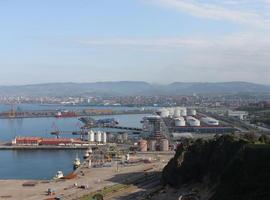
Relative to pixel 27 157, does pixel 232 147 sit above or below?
above

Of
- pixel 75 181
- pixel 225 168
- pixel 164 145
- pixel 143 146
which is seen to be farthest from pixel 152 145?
pixel 225 168

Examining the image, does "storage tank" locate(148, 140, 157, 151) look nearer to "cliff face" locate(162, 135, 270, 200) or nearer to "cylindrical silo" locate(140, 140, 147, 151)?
"cylindrical silo" locate(140, 140, 147, 151)

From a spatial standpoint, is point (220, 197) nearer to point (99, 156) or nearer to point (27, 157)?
point (99, 156)

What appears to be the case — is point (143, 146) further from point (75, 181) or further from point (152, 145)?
point (75, 181)

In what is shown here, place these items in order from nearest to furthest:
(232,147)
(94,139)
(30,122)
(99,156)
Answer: (232,147), (99,156), (94,139), (30,122)

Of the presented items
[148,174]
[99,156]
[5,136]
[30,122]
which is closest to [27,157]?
[99,156]

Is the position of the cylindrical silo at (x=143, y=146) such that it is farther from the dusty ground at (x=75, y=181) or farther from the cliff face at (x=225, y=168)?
the cliff face at (x=225, y=168)
